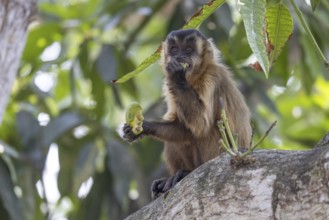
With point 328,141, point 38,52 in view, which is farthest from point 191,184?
point 38,52

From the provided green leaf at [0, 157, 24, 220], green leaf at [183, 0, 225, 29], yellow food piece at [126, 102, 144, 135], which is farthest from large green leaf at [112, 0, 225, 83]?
green leaf at [0, 157, 24, 220]

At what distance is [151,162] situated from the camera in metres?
7.43

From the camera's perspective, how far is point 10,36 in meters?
4.70

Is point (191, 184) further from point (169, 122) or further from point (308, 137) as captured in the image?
point (308, 137)

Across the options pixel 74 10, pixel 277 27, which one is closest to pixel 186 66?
pixel 277 27

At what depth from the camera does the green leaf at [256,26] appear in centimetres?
288

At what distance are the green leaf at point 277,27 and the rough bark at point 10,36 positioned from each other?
1.93m

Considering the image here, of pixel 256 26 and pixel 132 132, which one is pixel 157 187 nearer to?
pixel 132 132

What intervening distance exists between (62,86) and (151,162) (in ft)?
6.04

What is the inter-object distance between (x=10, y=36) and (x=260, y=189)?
2306 mm

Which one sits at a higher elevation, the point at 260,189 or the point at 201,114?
the point at 260,189

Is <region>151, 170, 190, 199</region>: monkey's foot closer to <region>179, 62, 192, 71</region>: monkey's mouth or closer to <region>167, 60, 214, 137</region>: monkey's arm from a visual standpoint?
<region>167, 60, 214, 137</region>: monkey's arm

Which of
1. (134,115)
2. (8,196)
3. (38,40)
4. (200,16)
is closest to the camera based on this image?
(200,16)

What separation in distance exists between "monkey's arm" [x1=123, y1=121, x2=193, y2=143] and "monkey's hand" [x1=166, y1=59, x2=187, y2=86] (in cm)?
32
